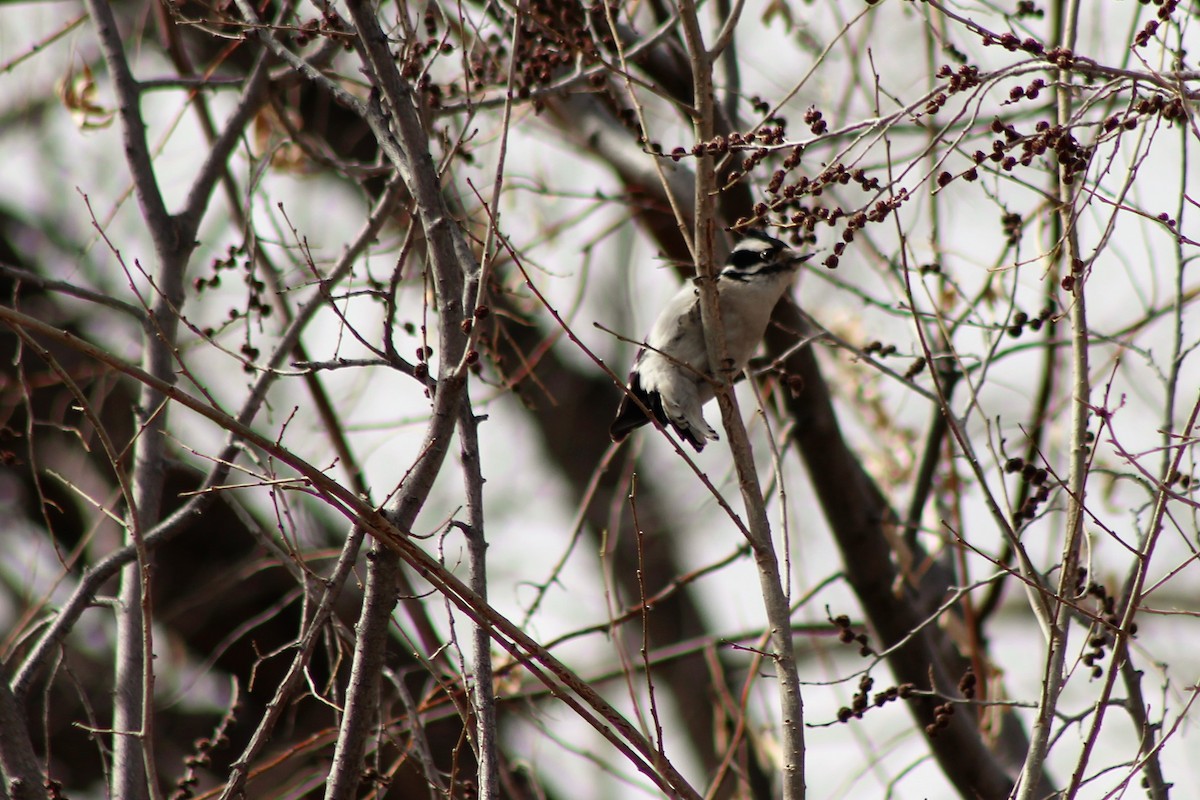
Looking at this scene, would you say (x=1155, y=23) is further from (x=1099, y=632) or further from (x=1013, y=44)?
(x=1099, y=632)

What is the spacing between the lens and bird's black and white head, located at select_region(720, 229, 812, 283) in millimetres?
4391

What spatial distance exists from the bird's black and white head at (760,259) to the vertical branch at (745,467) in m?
1.37

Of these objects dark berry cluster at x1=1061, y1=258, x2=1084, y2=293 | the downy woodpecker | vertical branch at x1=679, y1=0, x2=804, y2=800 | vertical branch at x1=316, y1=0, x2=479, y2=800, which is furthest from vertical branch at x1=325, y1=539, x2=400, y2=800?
the downy woodpecker

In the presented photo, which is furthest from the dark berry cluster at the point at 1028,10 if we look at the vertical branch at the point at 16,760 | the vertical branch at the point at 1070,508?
the vertical branch at the point at 16,760

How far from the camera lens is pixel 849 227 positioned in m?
2.43

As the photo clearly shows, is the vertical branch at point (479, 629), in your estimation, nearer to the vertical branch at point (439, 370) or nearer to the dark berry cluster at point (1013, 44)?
the vertical branch at point (439, 370)

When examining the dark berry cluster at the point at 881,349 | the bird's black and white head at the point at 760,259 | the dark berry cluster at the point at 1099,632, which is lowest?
the dark berry cluster at the point at 1099,632

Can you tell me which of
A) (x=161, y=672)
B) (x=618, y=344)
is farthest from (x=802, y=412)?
(x=618, y=344)

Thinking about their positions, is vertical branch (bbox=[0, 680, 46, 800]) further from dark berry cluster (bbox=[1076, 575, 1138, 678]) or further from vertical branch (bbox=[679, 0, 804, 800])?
dark berry cluster (bbox=[1076, 575, 1138, 678])

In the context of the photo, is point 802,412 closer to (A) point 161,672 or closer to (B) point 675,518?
(A) point 161,672

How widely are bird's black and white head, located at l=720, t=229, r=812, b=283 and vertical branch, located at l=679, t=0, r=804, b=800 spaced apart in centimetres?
137

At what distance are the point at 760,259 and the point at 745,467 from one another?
1720 millimetres

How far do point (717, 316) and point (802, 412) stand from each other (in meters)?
1.89

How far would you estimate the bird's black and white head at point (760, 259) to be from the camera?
4.39 m
